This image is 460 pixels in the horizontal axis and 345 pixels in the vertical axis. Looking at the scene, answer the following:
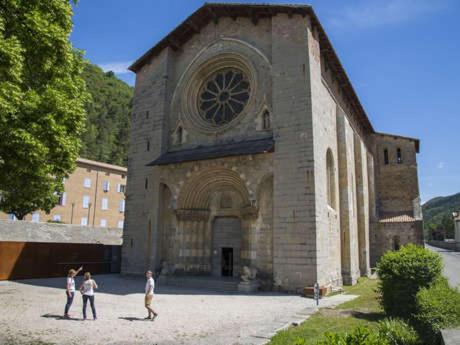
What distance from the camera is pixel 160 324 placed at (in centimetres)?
891

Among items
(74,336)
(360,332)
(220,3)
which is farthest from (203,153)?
(360,332)

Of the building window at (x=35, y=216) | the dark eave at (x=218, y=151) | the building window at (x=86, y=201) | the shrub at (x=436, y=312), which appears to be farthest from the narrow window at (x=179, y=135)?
the building window at (x=86, y=201)

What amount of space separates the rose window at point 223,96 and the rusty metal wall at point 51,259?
1046 cm

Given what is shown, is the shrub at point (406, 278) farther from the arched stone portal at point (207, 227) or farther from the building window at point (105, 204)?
the building window at point (105, 204)

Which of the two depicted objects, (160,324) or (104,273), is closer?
(160,324)

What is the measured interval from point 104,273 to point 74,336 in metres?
14.7

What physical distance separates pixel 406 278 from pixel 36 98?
10748 millimetres

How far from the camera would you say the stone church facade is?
1487cm

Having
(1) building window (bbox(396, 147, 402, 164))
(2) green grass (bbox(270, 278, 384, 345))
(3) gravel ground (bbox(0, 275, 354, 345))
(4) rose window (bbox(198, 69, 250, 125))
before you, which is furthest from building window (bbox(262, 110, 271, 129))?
(1) building window (bbox(396, 147, 402, 164))

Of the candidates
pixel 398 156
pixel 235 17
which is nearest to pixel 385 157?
pixel 398 156

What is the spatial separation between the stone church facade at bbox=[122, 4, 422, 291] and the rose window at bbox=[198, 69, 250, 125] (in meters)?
0.07

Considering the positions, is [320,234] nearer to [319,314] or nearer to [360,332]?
[319,314]

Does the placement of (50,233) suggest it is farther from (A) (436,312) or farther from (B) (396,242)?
(B) (396,242)

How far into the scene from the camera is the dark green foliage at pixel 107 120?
197 ft
